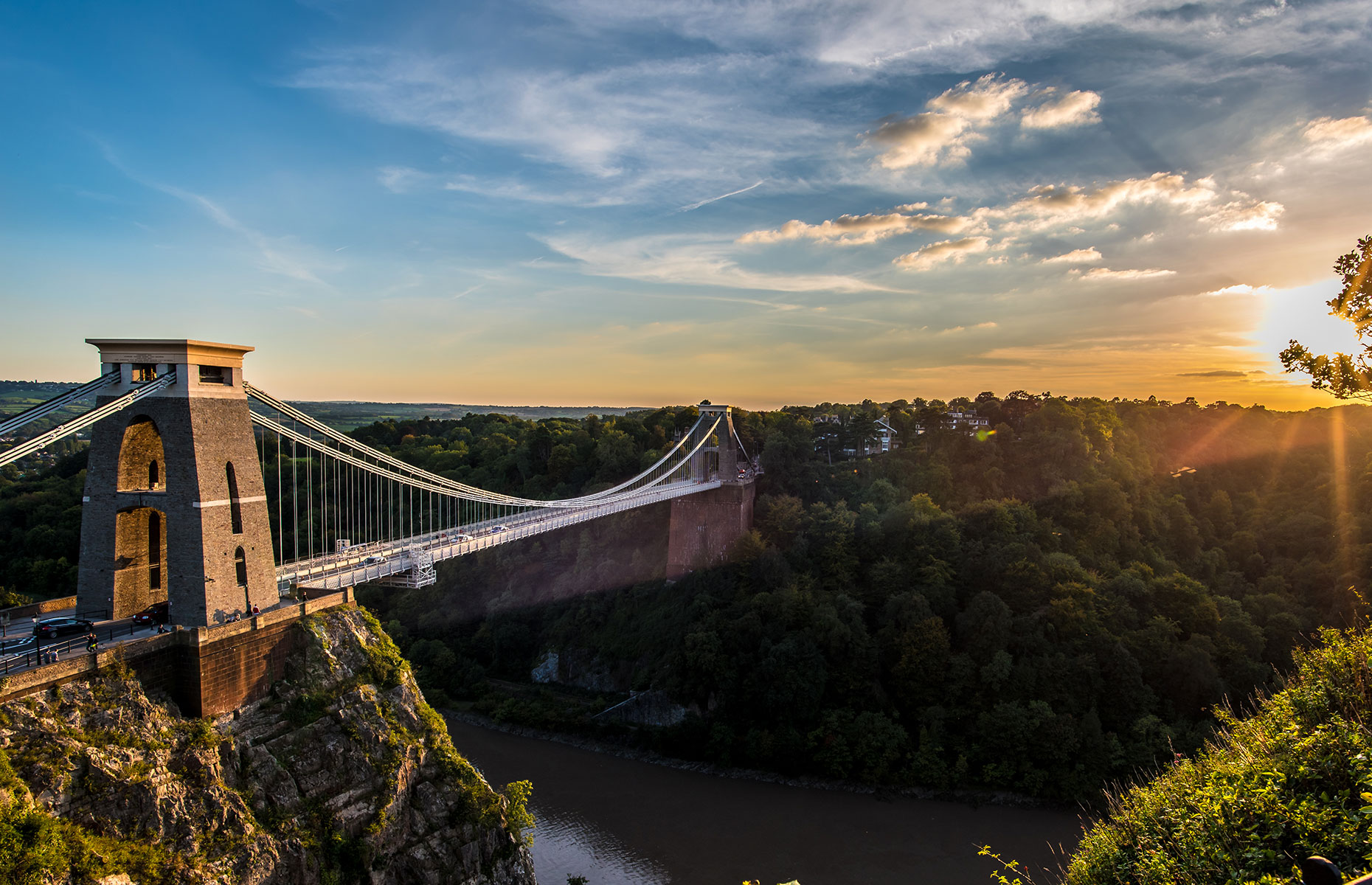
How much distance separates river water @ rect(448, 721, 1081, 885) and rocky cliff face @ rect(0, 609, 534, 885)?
472cm

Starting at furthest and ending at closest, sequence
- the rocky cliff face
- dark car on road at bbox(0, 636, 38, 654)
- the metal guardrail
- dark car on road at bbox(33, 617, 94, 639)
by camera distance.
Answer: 1. dark car on road at bbox(33, 617, 94, 639)
2. dark car on road at bbox(0, 636, 38, 654)
3. the metal guardrail
4. the rocky cliff face

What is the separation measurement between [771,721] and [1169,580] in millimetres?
12305

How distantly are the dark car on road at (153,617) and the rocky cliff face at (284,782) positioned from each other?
1.09m

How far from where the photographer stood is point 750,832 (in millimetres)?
16766

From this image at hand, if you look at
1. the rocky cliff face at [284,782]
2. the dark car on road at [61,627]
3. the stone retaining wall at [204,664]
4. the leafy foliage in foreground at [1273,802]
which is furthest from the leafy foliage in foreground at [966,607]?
the dark car on road at [61,627]

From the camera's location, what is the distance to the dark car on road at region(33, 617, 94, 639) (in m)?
9.38

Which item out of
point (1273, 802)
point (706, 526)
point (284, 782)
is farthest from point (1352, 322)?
point (706, 526)

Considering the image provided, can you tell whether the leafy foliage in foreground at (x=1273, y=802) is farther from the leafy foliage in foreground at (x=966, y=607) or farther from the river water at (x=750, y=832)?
the leafy foliage in foreground at (x=966, y=607)

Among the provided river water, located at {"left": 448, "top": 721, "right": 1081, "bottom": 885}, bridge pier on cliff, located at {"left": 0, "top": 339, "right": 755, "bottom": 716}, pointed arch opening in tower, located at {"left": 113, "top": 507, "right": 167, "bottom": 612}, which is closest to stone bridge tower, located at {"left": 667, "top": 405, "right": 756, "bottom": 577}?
river water, located at {"left": 448, "top": 721, "right": 1081, "bottom": 885}

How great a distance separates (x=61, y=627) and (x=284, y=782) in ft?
12.1

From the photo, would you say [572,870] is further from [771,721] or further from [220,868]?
[220,868]

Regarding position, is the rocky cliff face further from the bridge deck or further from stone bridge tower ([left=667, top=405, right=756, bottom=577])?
stone bridge tower ([left=667, top=405, right=756, bottom=577])

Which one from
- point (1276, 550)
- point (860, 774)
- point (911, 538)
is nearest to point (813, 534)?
point (911, 538)

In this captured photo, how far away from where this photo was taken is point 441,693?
23.7 metres
